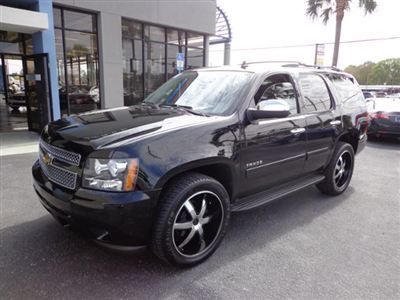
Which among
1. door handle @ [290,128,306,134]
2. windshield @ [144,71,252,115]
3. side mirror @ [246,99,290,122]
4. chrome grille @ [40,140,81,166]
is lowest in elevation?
chrome grille @ [40,140,81,166]

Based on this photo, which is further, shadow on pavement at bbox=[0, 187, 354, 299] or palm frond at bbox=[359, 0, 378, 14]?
palm frond at bbox=[359, 0, 378, 14]

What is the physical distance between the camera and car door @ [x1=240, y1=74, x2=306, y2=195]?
3246 millimetres

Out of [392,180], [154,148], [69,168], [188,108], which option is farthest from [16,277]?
[392,180]

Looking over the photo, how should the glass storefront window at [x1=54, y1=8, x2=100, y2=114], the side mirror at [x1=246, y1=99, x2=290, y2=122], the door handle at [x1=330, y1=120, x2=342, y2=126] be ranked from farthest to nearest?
1. the glass storefront window at [x1=54, y1=8, x2=100, y2=114]
2. the door handle at [x1=330, y1=120, x2=342, y2=126]
3. the side mirror at [x1=246, y1=99, x2=290, y2=122]

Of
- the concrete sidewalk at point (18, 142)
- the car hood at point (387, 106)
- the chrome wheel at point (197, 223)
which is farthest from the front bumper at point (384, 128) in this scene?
the concrete sidewalk at point (18, 142)

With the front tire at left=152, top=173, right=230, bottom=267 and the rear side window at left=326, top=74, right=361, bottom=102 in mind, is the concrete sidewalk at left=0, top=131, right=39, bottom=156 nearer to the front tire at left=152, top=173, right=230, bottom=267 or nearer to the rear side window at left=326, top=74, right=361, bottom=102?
the front tire at left=152, top=173, right=230, bottom=267

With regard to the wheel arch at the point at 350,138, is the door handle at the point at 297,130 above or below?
above

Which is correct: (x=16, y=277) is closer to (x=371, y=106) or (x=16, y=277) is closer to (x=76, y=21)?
(x=76, y=21)

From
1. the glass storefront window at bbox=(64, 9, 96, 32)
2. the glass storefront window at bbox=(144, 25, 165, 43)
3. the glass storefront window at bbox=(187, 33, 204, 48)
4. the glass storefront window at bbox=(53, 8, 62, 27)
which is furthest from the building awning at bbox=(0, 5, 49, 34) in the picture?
the glass storefront window at bbox=(187, 33, 204, 48)

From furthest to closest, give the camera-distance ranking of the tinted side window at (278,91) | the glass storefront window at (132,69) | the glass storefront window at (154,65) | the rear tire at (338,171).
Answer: the glass storefront window at (154,65)
the glass storefront window at (132,69)
the rear tire at (338,171)
the tinted side window at (278,91)

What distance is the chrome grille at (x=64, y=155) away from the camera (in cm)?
257

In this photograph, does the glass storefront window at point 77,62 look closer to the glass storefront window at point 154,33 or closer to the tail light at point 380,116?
the glass storefront window at point 154,33

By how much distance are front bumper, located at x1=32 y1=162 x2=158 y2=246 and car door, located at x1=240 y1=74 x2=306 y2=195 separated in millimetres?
1161

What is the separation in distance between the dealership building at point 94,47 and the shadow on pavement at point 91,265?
6.64 m
